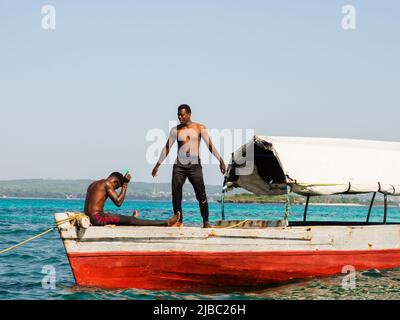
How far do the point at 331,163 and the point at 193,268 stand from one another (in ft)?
12.1

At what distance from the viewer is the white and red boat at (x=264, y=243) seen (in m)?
11.1

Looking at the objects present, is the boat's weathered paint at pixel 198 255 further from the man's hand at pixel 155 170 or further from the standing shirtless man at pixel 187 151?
the man's hand at pixel 155 170

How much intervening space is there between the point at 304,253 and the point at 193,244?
2.28 meters

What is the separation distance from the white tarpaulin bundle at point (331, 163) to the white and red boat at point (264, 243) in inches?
0.9

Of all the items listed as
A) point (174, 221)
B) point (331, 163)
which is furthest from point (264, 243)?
point (331, 163)

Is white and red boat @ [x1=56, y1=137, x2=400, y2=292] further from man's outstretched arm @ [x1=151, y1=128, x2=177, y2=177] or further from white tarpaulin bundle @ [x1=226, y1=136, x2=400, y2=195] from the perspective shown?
man's outstretched arm @ [x1=151, y1=128, x2=177, y2=177]

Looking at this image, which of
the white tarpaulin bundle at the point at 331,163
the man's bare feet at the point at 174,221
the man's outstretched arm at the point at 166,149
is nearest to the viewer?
the man's bare feet at the point at 174,221

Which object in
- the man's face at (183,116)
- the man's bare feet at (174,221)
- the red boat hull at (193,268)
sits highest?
the man's face at (183,116)

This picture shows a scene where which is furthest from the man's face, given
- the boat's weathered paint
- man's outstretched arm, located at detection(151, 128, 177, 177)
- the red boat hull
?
the red boat hull

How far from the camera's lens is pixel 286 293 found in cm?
1167

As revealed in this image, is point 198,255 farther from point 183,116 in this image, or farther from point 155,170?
point 183,116

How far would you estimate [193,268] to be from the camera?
11.4m

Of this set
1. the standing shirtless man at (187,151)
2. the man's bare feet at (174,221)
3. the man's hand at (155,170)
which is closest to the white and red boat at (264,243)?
the man's bare feet at (174,221)
